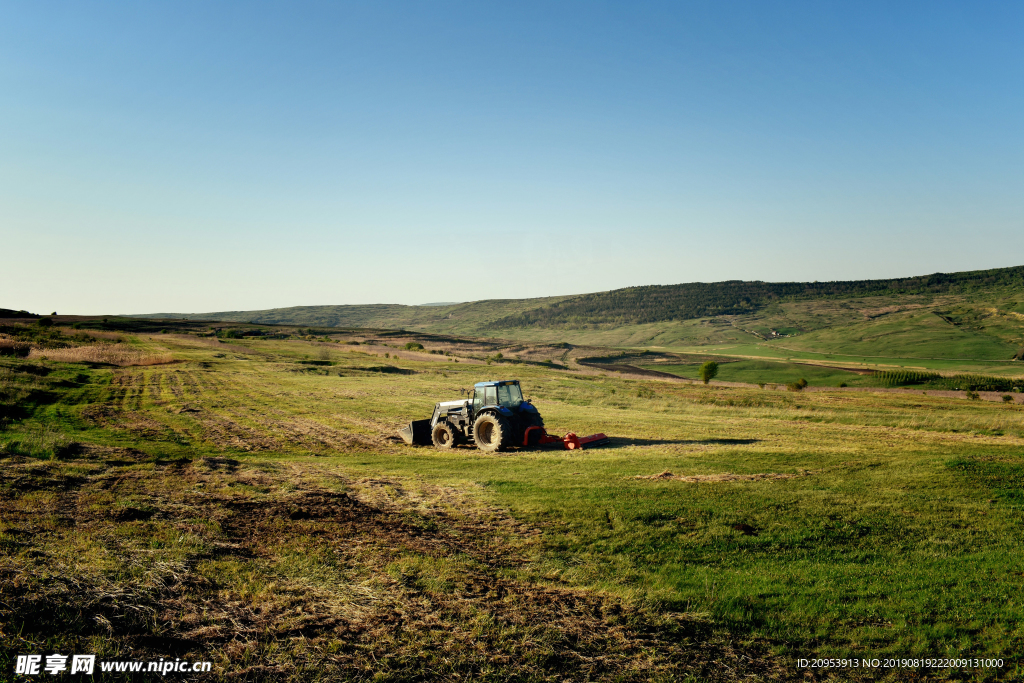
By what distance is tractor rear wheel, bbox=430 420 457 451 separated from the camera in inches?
882

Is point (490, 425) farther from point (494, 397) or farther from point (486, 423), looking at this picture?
point (494, 397)

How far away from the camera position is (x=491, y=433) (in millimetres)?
21500

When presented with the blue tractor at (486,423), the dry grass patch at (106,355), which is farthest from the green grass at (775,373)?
the dry grass patch at (106,355)

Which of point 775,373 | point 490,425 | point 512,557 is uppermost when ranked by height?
point 490,425

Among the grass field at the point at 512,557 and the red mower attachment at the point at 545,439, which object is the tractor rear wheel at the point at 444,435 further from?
the red mower attachment at the point at 545,439

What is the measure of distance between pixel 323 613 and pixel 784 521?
916 cm

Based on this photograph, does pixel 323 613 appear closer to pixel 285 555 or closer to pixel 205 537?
pixel 285 555

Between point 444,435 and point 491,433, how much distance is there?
2381 mm

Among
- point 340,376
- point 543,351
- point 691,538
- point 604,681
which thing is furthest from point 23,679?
point 543,351

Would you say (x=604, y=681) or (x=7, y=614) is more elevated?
(x=7, y=614)

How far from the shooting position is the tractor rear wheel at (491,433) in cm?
2097

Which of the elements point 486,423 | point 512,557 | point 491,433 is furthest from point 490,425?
point 512,557

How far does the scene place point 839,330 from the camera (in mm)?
171500

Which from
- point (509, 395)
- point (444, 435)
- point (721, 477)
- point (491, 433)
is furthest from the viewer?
point (444, 435)
